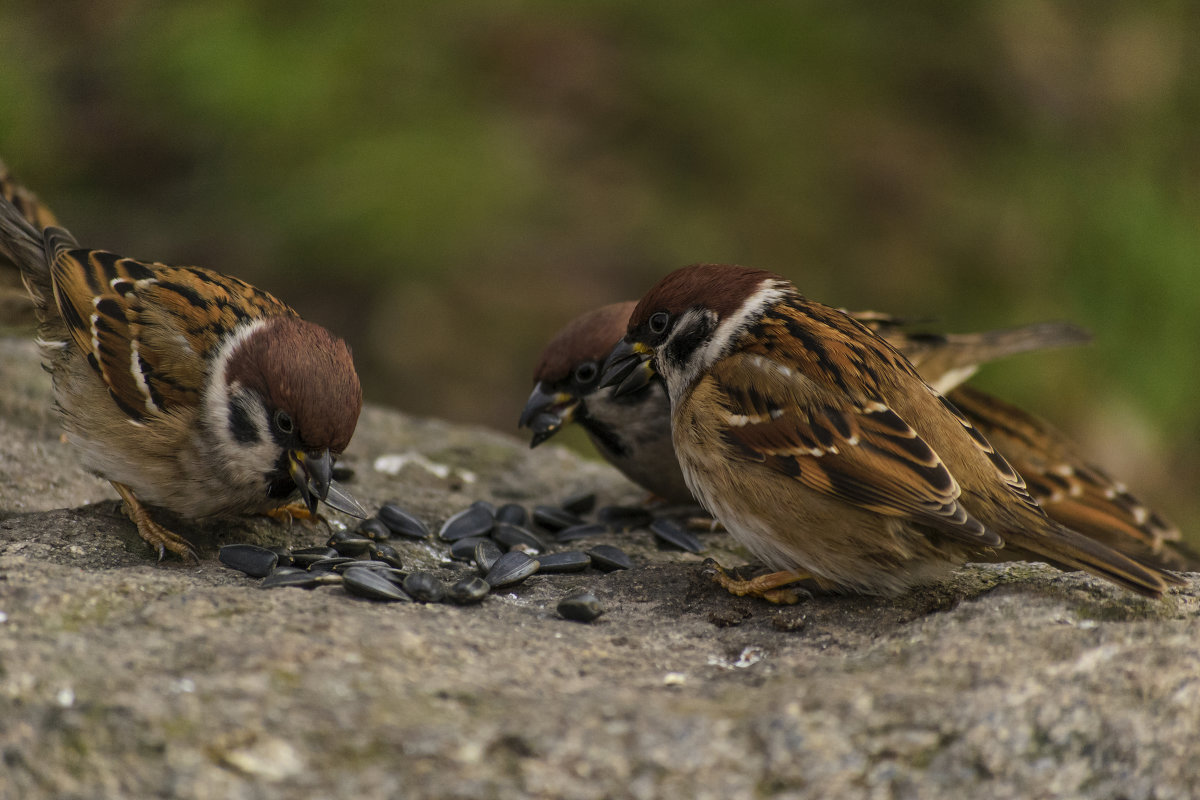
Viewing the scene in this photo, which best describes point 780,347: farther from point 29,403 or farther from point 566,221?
point 566,221

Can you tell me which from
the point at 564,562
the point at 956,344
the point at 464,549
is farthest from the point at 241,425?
the point at 956,344

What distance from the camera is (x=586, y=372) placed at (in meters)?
4.73

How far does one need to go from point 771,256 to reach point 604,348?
11.2 ft

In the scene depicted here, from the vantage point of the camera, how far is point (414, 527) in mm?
4219

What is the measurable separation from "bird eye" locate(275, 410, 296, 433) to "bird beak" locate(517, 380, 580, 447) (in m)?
1.37

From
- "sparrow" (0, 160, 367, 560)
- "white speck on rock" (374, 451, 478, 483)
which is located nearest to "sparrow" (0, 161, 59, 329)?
"sparrow" (0, 160, 367, 560)

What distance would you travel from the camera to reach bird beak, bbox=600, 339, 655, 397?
418cm

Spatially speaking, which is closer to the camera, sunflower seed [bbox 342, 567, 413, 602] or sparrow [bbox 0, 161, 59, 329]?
sunflower seed [bbox 342, 567, 413, 602]

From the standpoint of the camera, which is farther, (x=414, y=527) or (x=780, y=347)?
(x=414, y=527)

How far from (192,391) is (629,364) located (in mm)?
1523

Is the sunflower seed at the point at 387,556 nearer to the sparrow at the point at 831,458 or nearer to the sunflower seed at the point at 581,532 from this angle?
the sunflower seed at the point at 581,532

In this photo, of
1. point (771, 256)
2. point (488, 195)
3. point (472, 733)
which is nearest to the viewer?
point (472, 733)

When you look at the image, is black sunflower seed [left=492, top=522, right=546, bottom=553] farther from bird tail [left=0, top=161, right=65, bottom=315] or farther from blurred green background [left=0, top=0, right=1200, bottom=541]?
blurred green background [left=0, top=0, right=1200, bottom=541]

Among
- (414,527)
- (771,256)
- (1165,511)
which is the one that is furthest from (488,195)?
(1165,511)
